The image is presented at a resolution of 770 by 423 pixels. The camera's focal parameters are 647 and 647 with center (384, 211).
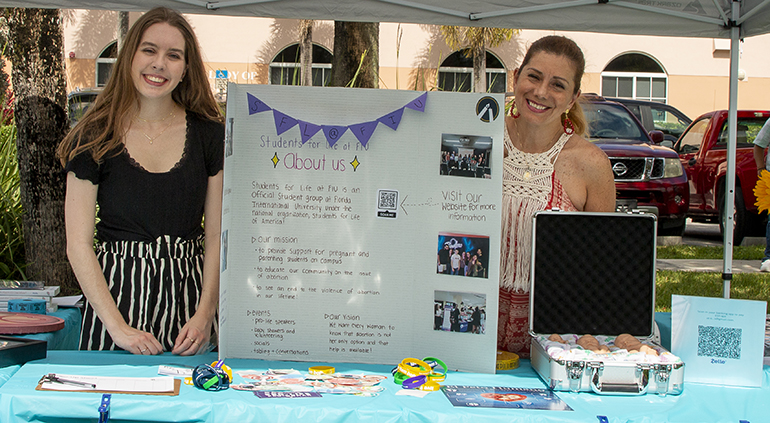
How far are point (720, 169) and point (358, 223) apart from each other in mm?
9031

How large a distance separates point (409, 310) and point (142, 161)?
106 cm

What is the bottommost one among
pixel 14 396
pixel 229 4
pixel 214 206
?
pixel 14 396

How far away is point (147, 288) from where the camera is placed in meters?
2.27

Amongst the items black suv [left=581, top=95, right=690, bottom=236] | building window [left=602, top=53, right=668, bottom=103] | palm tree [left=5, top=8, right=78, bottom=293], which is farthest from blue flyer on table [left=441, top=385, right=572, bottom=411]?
building window [left=602, top=53, right=668, bottom=103]

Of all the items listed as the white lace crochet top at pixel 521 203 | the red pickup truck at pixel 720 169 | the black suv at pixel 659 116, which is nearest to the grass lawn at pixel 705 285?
the red pickup truck at pixel 720 169

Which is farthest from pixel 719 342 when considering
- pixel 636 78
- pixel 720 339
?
pixel 636 78

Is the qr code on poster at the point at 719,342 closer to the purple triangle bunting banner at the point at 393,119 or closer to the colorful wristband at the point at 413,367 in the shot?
the colorful wristband at the point at 413,367

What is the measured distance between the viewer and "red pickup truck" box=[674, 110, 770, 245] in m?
8.98

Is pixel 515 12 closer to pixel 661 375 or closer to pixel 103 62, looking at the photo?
pixel 661 375

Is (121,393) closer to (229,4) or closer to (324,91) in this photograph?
(324,91)

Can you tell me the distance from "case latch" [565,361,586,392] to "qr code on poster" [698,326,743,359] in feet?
1.46

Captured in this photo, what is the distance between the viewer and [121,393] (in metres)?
1.66

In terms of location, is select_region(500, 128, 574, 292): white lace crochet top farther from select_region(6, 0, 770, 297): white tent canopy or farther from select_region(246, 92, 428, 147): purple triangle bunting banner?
select_region(6, 0, 770, 297): white tent canopy

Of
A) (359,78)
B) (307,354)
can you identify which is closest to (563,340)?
(307,354)
